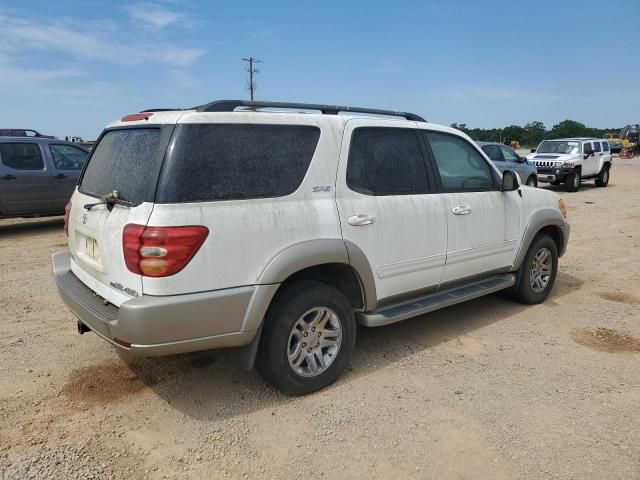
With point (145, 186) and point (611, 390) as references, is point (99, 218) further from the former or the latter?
point (611, 390)

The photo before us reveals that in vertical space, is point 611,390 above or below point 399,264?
below

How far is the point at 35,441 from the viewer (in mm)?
2873

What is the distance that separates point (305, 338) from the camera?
337cm

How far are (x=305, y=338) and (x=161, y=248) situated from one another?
116 centimetres

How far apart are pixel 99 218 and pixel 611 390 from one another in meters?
3.58

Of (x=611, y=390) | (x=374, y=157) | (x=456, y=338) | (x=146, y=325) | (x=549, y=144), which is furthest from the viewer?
(x=549, y=144)

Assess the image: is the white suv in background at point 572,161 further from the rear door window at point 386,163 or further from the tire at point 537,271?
the rear door window at point 386,163

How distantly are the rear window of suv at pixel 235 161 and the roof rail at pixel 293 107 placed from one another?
0.51 ft

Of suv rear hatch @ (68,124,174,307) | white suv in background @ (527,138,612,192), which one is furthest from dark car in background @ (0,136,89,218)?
white suv in background @ (527,138,612,192)

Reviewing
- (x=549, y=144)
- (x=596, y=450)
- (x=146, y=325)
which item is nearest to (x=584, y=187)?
(x=549, y=144)

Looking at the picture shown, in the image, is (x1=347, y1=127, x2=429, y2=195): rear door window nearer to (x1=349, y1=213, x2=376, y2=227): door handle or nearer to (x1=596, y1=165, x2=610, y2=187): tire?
(x1=349, y1=213, x2=376, y2=227): door handle

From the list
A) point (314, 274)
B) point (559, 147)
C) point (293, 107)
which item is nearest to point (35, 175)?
point (293, 107)

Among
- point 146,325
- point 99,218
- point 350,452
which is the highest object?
point 99,218

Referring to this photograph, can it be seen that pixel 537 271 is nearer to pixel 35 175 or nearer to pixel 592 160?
pixel 35 175
